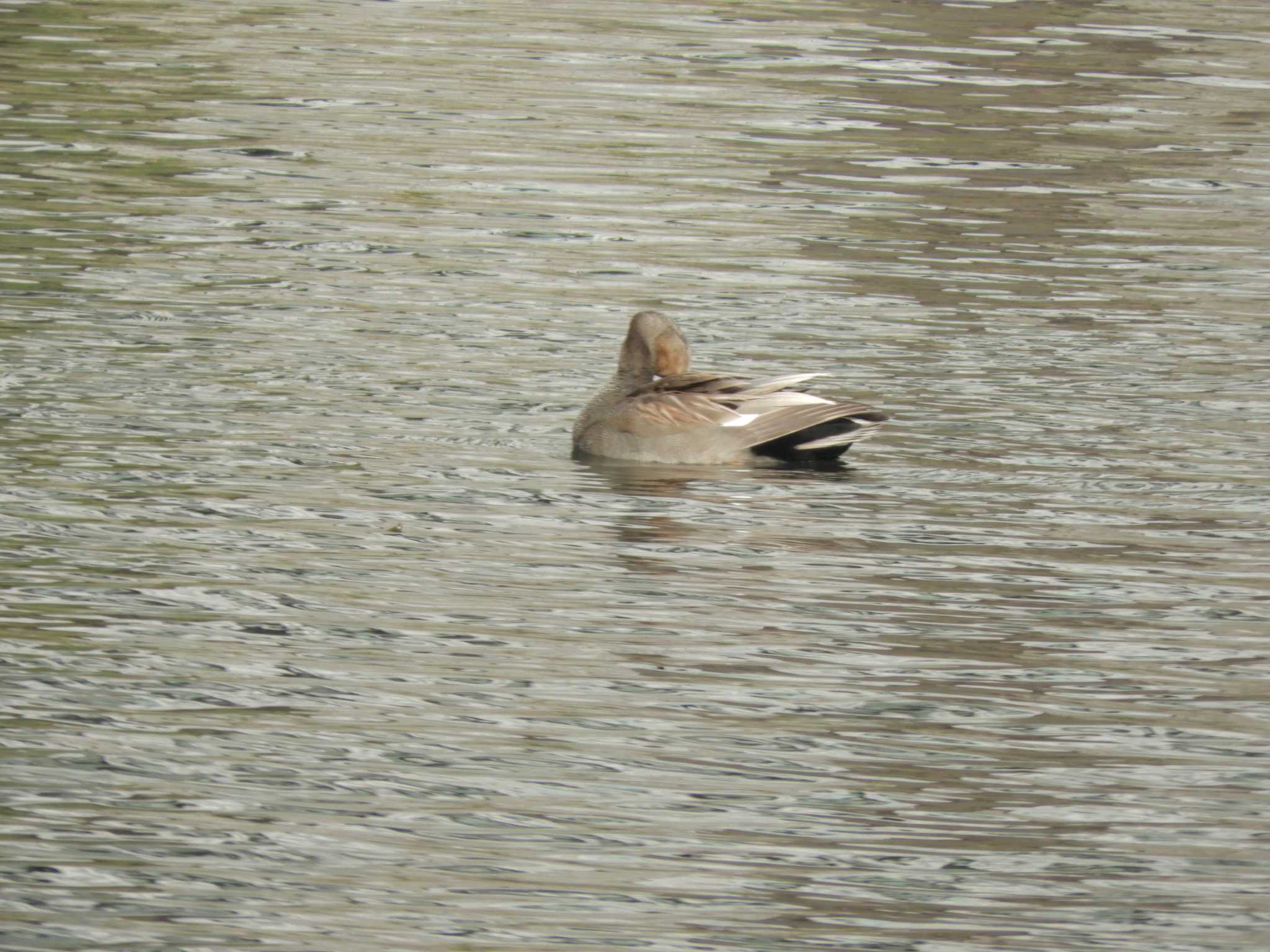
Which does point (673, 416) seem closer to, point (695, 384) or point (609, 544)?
point (695, 384)

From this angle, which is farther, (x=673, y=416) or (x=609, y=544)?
(x=673, y=416)

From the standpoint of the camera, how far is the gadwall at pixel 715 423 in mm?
11953

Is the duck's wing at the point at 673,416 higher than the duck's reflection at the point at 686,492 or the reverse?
higher

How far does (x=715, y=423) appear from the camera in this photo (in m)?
12.2

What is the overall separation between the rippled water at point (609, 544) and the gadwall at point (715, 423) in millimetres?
170

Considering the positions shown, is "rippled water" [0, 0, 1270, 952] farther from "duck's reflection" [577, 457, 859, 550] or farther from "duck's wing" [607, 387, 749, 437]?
"duck's wing" [607, 387, 749, 437]

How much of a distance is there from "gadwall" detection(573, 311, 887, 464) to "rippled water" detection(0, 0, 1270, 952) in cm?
17

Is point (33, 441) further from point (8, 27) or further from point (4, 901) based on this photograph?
point (8, 27)

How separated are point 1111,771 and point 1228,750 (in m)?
0.52

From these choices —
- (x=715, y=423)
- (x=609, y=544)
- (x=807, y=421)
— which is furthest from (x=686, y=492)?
(x=609, y=544)

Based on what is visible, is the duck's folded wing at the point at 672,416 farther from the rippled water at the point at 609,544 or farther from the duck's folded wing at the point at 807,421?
the rippled water at the point at 609,544

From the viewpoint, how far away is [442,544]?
1034 cm

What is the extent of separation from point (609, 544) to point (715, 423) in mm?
1866

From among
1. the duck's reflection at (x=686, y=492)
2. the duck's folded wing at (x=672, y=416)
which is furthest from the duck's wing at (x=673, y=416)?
the duck's reflection at (x=686, y=492)
